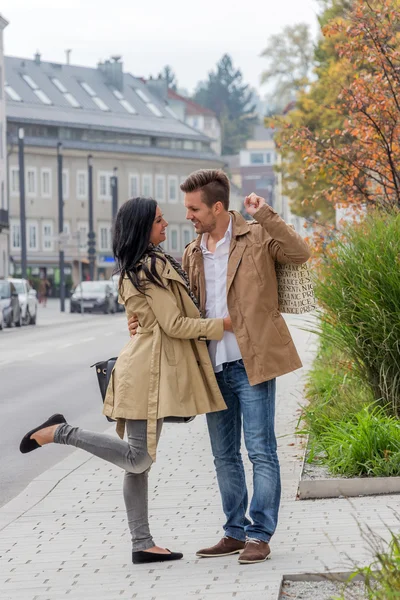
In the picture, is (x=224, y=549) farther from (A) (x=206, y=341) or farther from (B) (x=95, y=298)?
(B) (x=95, y=298)

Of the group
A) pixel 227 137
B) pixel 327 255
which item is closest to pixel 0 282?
pixel 327 255

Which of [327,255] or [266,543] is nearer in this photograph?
[266,543]

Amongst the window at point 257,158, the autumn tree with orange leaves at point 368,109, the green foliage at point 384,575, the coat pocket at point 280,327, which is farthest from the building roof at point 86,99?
the green foliage at point 384,575

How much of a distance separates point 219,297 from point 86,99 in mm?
104906

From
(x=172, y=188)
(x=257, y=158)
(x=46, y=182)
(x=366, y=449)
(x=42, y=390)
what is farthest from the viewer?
(x=257, y=158)

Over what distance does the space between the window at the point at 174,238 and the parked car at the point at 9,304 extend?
236 feet

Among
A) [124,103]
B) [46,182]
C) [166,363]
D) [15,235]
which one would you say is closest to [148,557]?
[166,363]

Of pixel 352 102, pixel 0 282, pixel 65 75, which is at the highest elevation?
pixel 65 75

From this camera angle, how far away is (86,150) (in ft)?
343

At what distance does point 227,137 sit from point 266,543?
173451 mm

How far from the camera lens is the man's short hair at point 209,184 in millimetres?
6184

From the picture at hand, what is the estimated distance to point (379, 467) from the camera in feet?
26.1

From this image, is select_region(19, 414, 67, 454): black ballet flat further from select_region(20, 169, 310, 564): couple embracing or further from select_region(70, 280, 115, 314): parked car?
select_region(70, 280, 115, 314): parked car

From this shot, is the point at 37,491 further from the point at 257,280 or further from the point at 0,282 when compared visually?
the point at 0,282
